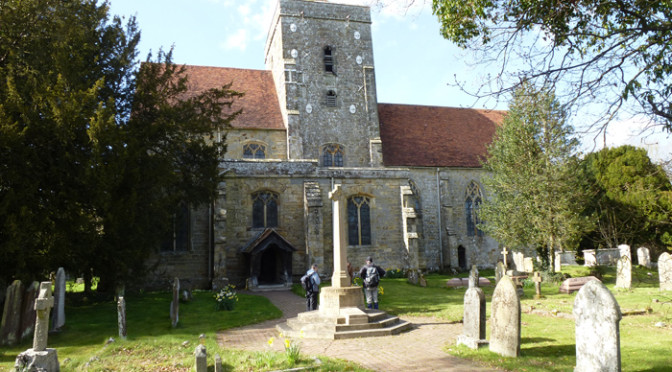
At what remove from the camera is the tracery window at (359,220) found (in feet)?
76.4

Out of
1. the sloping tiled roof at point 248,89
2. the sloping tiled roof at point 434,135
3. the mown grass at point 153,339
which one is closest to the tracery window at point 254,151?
the sloping tiled roof at point 248,89

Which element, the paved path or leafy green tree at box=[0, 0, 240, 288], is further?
leafy green tree at box=[0, 0, 240, 288]

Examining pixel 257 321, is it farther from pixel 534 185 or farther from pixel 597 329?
pixel 534 185

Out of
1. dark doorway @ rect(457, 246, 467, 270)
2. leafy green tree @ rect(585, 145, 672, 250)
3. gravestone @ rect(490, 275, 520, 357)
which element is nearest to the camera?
gravestone @ rect(490, 275, 520, 357)

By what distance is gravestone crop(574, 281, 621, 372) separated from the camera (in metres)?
5.93

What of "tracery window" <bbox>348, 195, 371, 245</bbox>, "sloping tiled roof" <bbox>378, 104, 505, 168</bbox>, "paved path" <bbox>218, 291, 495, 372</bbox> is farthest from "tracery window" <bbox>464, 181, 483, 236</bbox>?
"paved path" <bbox>218, 291, 495, 372</bbox>

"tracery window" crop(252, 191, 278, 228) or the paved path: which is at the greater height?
"tracery window" crop(252, 191, 278, 228)

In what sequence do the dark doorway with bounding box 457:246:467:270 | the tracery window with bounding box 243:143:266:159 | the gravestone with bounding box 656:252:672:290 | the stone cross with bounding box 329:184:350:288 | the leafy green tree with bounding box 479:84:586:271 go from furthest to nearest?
the dark doorway with bounding box 457:246:467:270, the tracery window with bounding box 243:143:266:159, the leafy green tree with bounding box 479:84:586:271, the gravestone with bounding box 656:252:672:290, the stone cross with bounding box 329:184:350:288

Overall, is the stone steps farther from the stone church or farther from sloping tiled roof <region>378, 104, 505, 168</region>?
sloping tiled roof <region>378, 104, 505, 168</region>

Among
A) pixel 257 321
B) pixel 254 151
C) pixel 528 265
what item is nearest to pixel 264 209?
pixel 254 151

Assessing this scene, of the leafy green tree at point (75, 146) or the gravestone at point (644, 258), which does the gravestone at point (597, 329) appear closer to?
A: the leafy green tree at point (75, 146)

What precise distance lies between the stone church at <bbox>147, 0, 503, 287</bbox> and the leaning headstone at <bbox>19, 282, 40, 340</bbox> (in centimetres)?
830

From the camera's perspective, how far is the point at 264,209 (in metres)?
22.0

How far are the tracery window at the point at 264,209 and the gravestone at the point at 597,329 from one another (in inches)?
664
